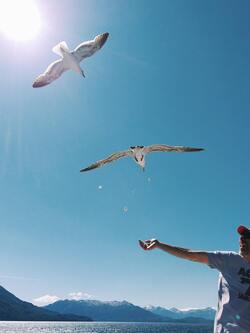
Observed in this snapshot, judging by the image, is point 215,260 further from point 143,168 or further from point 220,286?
point 143,168

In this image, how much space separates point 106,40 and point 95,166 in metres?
5.62

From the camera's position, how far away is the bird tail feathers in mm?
18797

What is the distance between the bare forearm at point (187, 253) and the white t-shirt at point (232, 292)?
0.29 feet

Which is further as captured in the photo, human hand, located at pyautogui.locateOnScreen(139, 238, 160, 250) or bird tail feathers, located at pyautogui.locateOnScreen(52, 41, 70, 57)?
bird tail feathers, located at pyautogui.locateOnScreen(52, 41, 70, 57)

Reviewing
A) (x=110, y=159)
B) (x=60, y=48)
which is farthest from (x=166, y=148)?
(x=60, y=48)

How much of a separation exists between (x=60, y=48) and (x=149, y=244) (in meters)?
15.4

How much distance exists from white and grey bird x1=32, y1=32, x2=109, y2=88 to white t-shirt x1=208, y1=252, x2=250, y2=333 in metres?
13.8

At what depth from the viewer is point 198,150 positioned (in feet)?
59.4

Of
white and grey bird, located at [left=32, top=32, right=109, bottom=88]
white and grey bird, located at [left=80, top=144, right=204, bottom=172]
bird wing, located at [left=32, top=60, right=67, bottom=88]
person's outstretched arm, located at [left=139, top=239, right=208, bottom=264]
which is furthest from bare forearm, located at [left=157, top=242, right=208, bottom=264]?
white and grey bird, located at [left=80, top=144, right=204, bottom=172]

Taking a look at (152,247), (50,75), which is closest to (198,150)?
(50,75)

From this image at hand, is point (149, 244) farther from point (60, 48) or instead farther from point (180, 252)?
point (60, 48)

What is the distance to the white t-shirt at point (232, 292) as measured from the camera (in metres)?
4.81

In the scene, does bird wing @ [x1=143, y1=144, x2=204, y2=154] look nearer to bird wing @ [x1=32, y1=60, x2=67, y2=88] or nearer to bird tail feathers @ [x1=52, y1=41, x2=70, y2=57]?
bird wing @ [x1=32, y1=60, x2=67, y2=88]

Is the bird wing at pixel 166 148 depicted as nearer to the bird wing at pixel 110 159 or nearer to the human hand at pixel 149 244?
the bird wing at pixel 110 159
